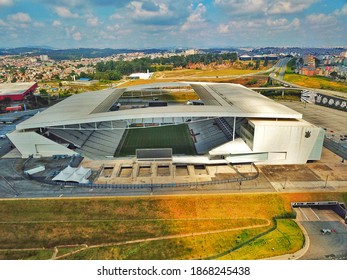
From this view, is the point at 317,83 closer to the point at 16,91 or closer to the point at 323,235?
the point at 323,235

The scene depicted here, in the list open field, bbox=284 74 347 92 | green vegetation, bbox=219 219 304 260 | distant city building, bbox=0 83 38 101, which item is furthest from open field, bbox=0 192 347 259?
open field, bbox=284 74 347 92

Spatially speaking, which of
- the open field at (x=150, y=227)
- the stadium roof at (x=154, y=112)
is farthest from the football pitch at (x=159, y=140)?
the open field at (x=150, y=227)

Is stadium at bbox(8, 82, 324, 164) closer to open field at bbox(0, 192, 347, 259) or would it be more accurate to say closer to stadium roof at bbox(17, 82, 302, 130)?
stadium roof at bbox(17, 82, 302, 130)

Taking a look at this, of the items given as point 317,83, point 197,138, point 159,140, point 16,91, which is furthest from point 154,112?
point 317,83

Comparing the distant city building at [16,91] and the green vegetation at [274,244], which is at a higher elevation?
the distant city building at [16,91]

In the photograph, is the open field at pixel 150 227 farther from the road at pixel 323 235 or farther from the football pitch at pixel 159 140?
the football pitch at pixel 159 140

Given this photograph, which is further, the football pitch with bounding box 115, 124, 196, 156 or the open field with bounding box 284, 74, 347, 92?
the open field with bounding box 284, 74, 347, 92

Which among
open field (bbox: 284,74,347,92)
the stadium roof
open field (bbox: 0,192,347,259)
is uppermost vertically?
the stadium roof
